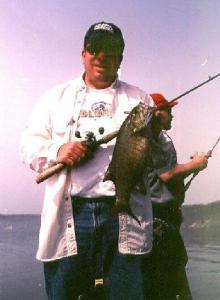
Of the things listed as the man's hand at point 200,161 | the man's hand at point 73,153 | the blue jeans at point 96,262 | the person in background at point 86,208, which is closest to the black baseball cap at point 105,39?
the person in background at point 86,208

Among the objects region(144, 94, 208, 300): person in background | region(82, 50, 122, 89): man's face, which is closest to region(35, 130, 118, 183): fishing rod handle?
region(82, 50, 122, 89): man's face

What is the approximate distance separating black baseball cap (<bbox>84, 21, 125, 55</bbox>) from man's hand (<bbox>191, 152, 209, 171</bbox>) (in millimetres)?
2064

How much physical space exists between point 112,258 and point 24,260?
25.1 m

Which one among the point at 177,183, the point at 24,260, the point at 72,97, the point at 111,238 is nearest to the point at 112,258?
the point at 111,238

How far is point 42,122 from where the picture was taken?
3061 millimetres

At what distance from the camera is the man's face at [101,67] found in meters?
3.05

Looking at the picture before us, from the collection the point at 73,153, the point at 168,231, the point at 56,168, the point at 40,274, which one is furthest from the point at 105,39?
the point at 40,274

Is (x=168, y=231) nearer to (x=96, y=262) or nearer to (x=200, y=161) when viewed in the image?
(x=200, y=161)

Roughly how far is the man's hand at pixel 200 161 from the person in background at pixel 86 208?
1.94 m

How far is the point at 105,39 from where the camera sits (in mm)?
3064

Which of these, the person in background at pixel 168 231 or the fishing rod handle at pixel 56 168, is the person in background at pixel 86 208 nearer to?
the fishing rod handle at pixel 56 168

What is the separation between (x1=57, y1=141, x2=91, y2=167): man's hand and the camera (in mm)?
2805

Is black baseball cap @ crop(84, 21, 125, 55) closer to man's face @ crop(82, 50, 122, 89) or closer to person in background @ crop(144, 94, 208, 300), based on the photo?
man's face @ crop(82, 50, 122, 89)

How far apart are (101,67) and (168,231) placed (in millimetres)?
2250
